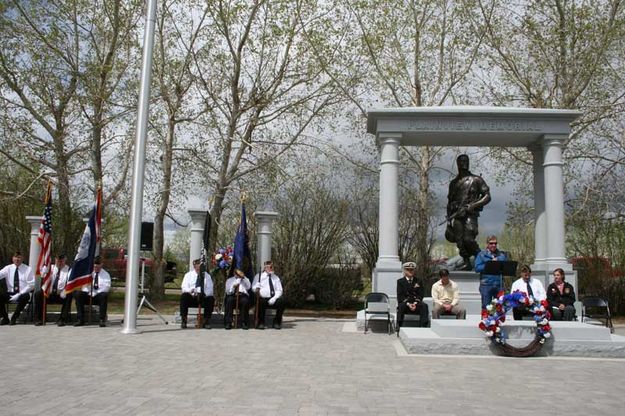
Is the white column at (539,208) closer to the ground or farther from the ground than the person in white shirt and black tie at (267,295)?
farther from the ground

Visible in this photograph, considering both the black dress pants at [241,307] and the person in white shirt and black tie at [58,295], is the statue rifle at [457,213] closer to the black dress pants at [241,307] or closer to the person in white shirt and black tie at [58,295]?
the black dress pants at [241,307]

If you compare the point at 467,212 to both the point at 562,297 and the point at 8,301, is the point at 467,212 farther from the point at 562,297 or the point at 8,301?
the point at 8,301

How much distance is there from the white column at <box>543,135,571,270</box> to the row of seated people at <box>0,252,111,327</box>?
35.8 ft

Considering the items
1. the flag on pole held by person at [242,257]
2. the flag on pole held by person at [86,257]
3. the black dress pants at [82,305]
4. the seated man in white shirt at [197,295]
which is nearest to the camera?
the flag on pole held by person at [86,257]

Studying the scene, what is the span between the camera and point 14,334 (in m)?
11.0

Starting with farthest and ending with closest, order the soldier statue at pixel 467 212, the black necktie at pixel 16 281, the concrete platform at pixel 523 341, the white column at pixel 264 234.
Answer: the white column at pixel 264 234 < the soldier statue at pixel 467 212 < the black necktie at pixel 16 281 < the concrete platform at pixel 523 341

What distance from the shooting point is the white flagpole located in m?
11.3

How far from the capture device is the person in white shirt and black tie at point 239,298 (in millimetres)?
13047

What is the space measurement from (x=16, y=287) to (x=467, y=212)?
11.1m

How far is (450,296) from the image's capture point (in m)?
11.4

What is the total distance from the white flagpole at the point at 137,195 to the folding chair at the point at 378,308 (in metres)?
4.87

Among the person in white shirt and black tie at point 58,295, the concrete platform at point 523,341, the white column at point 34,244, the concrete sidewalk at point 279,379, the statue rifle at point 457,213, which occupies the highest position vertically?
the statue rifle at point 457,213

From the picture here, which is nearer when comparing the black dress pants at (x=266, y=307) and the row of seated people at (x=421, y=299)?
the row of seated people at (x=421, y=299)

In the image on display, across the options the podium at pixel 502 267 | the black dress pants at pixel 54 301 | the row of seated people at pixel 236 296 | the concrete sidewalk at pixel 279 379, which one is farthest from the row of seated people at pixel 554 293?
the black dress pants at pixel 54 301
